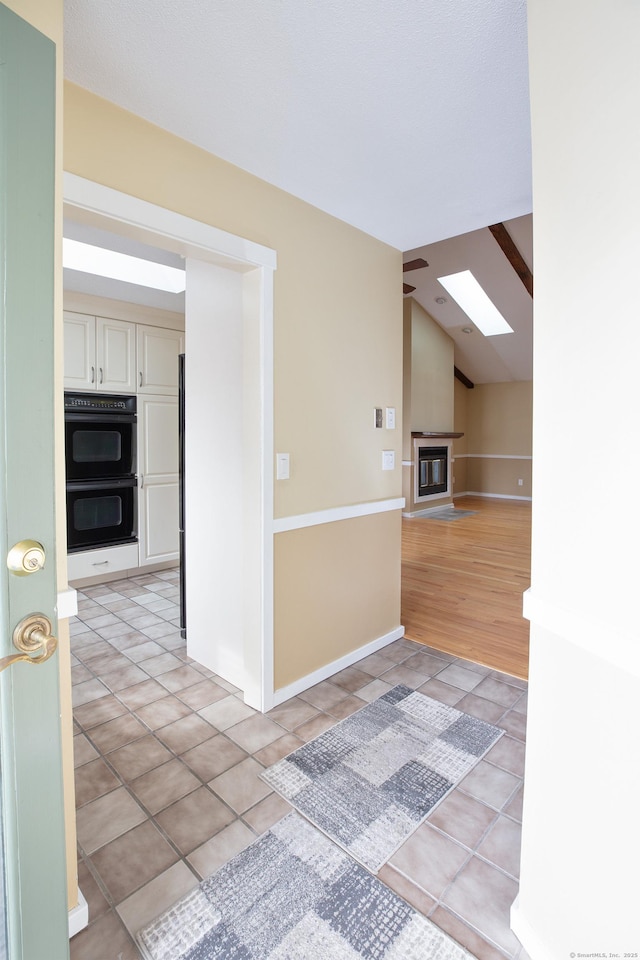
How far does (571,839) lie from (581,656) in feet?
1.41

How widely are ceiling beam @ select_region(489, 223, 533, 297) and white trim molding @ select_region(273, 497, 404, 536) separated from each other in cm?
390

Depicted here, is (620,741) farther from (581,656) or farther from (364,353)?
(364,353)

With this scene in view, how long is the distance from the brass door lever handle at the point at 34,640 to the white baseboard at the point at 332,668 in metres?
1.63

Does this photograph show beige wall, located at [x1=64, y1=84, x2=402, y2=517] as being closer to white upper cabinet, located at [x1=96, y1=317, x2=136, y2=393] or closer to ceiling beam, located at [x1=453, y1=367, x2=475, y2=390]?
white upper cabinet, located at [x1=96, y1=317, x2=136, y2=393]

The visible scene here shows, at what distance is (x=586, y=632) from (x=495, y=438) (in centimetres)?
931

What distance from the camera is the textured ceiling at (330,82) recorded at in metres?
1.32

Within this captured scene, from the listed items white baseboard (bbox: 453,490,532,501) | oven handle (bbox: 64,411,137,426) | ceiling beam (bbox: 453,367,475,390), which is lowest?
white baseboard (bbox: 453,490,532,501)

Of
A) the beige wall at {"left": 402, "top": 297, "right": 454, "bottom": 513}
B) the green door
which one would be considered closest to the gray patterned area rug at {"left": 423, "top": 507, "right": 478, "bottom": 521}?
the beige wall at {"left": 402, "top": 297, "right": 454, "bottom": 513}

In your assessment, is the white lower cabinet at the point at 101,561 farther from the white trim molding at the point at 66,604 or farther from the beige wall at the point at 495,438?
the beige wall at the point at 495,438

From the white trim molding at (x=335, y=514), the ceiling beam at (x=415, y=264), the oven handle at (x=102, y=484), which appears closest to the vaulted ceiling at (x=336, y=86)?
the white trim molding at (x=335, y=514)

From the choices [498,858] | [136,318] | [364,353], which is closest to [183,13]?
[364,353]

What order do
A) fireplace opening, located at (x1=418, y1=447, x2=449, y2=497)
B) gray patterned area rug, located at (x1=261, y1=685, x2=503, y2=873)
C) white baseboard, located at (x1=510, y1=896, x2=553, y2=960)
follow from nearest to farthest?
white baseboard, located at (x1=510, y1=896, x2=553, y2=960) → gray patterned area rug, located at (x1=261, y1=685, x2=503, y2=873) → fireplace opening, located at (x1=418, y1=447, x2=449, y2=497)

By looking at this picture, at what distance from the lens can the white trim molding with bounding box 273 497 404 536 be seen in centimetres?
237

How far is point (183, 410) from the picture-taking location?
300cm
